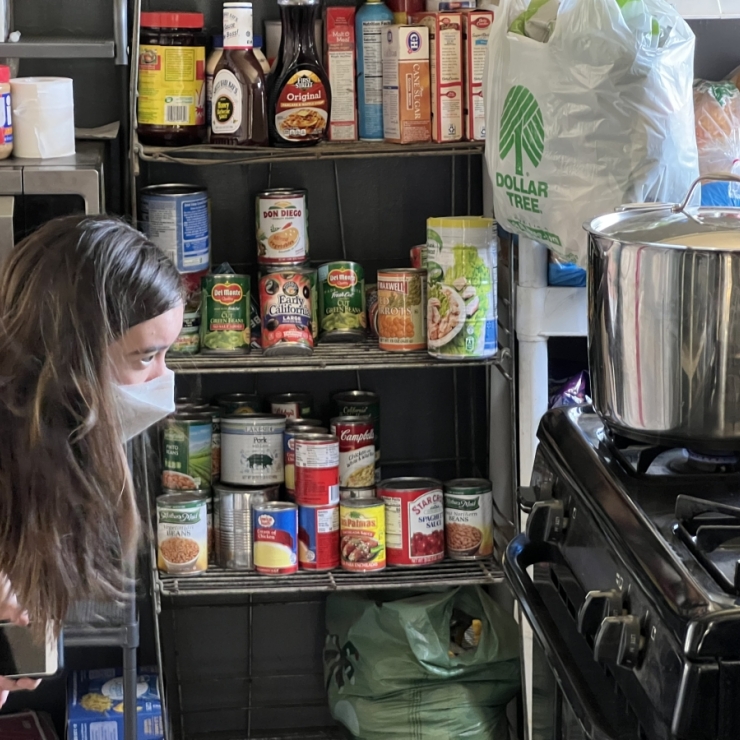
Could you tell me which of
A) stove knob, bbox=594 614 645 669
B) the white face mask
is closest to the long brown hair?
the white face mask

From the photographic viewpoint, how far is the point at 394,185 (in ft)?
7.26

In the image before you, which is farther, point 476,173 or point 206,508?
point 476,173

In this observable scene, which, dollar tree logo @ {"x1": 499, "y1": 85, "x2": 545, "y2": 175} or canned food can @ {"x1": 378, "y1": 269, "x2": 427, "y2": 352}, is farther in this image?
canned food can @ {"x1": 378, "y1": 269, "x2": 427, "y2": 352}

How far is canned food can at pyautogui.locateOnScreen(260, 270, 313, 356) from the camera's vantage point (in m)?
1.94

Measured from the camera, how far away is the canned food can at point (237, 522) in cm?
201

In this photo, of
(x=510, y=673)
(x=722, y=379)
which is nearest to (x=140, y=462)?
(x=510, y=673)

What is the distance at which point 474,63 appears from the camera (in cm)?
188

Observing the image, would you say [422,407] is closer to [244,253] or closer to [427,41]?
[244,253]

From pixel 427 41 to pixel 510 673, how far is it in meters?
1.15

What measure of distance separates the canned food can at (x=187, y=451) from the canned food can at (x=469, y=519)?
44cm

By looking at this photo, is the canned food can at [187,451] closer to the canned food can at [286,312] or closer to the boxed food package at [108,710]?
the canned food can at [286,312]

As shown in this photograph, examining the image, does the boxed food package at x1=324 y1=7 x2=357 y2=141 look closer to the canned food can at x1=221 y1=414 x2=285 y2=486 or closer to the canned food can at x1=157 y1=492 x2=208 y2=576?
the canned food can at x1=221 y1=414 x2=285 y2=486

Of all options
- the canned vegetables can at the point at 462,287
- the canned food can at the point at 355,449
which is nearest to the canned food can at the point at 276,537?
the canned food can at the point at 355,449

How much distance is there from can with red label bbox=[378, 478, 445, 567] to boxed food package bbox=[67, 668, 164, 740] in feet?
1.64
